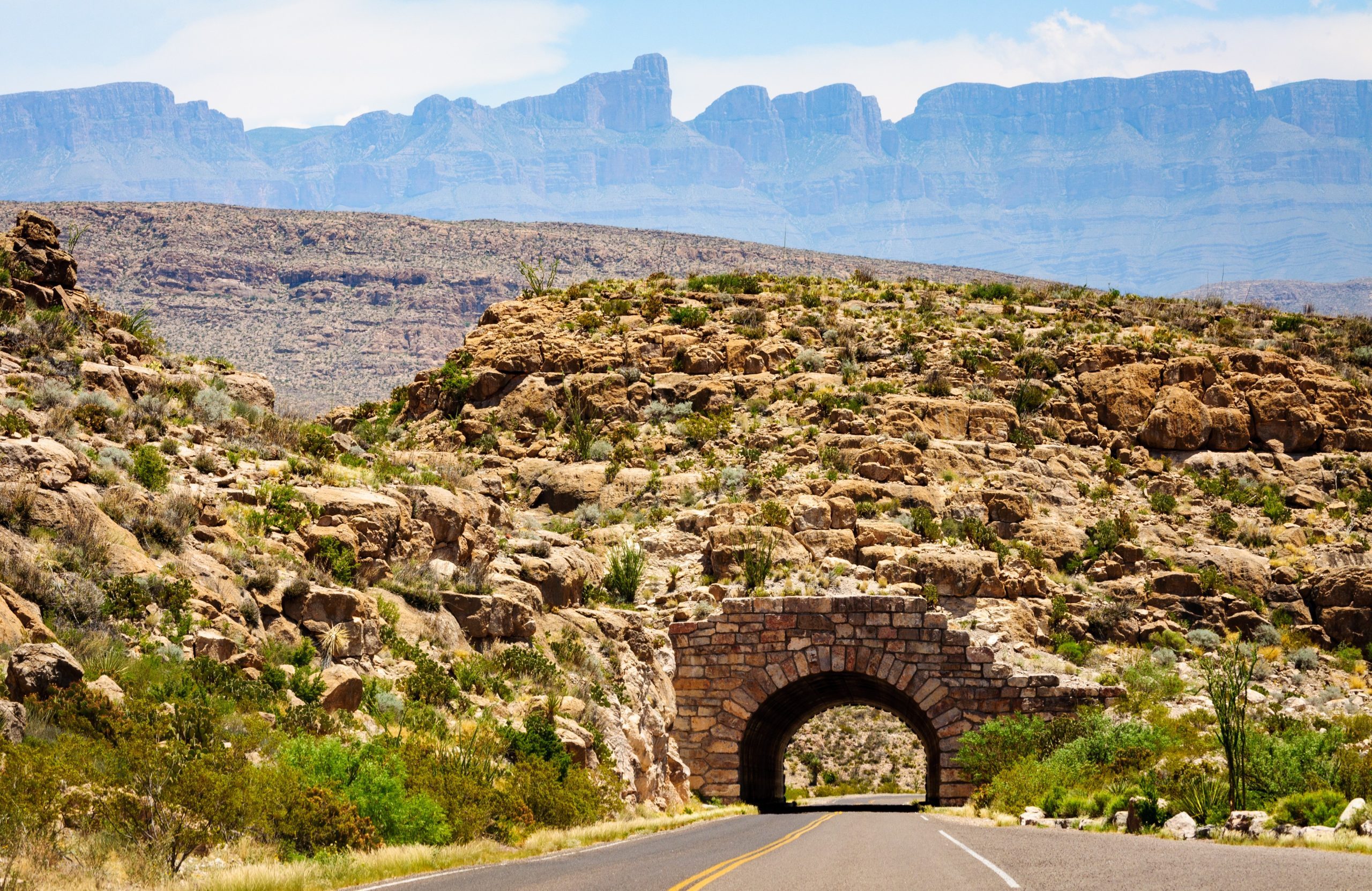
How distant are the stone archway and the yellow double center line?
28.1ft

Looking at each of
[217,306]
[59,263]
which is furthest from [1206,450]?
[217,306]

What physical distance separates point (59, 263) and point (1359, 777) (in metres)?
25.7

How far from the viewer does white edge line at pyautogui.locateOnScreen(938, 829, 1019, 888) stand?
37.3 feet

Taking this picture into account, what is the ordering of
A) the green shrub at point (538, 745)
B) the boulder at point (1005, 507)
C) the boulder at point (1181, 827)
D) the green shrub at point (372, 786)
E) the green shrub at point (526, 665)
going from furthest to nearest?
the boulder at point (1005, 507) < the green shrub at point (526, 665) < the green shrub at point (538, 745) < the boulder at point (1181, 827) < the green shrub at point (372, 786)

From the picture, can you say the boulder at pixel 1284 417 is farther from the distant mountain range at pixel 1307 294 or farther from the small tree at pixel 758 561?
the distant mountain range at pixel 1307 294

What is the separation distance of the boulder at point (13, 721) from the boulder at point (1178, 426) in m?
33.6

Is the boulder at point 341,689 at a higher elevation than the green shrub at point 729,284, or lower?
lower

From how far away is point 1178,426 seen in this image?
123 ft

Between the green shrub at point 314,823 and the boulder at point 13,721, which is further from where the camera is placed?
the green shrub at point 314,823

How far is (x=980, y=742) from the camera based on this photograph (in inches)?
→ 1083

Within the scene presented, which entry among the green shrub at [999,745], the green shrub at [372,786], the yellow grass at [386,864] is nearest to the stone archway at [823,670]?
the green shrub at [999,745]

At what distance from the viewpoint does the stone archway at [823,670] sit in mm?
28469

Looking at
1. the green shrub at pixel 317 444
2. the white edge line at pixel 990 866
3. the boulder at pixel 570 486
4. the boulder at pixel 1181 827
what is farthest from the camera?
the boulder at pixel 570 486

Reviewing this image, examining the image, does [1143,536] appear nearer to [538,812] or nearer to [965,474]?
[965,474]
